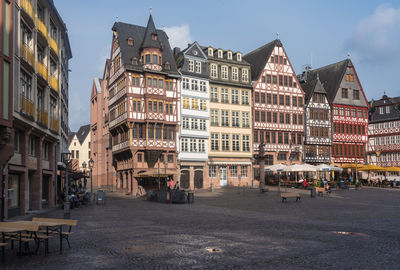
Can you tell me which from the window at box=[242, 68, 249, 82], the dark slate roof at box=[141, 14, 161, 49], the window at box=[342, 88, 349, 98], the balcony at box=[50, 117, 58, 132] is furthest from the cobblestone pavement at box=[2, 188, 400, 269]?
the window at box=[342, 88, 349, 98]

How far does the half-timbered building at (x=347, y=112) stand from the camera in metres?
65.8

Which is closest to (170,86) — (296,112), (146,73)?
(146,73)

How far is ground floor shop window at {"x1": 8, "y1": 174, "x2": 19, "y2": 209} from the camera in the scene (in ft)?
77.9

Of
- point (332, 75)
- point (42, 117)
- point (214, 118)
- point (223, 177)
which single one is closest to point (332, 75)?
point (332, 75)

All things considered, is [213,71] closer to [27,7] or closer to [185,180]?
[185,180]

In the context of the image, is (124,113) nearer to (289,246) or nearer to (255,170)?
(255,170)

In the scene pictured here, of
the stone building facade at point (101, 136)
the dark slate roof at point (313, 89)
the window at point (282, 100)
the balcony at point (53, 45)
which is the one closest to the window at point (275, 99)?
the window at point (282, 100)

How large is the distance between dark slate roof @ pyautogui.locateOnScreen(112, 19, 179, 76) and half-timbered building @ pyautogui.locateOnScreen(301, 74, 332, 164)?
20.5 metres

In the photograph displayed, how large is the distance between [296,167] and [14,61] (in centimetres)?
3179

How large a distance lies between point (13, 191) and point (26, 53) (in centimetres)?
726

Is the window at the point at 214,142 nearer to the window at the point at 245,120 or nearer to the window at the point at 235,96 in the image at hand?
the window at the point at 245,120

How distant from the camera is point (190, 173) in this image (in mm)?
53406

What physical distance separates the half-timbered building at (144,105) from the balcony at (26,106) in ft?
73.4

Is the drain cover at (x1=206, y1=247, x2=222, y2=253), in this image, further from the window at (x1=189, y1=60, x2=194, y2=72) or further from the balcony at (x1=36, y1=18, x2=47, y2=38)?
the window at (x1=189, y1=60, x2=194, y2=72)
